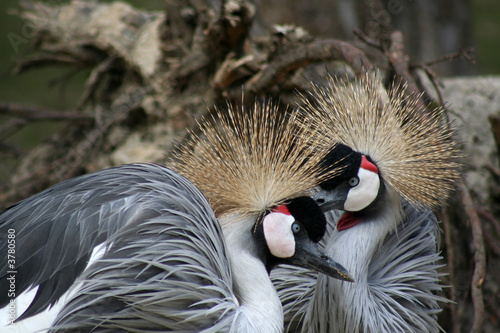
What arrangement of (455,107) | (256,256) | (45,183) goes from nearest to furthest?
(256,256), (455,107), (45,183)

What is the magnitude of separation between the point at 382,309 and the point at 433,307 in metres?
0.16

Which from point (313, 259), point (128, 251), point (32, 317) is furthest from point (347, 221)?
point (32, 317)

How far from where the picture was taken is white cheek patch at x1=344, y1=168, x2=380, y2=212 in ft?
4.56

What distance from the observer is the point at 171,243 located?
125 cm

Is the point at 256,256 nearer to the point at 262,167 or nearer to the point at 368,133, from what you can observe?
the point at 262,167

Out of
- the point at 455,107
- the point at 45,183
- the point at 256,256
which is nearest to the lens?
the point at 256,256

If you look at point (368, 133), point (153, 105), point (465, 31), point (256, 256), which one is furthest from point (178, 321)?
point (465, 31)

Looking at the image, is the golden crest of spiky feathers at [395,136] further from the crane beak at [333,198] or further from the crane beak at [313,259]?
the crane beak at [313,259]

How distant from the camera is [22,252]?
3.98 feet

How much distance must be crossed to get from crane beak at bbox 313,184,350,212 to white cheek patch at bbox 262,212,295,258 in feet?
0.49

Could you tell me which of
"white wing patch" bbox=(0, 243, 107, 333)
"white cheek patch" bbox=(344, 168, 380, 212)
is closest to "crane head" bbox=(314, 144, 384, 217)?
"white cheek patch" bbox=(344, 168, 380, 212)

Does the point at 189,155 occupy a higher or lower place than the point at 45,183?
higher

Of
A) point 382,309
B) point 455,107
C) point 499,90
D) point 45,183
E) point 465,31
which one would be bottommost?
point 45,183

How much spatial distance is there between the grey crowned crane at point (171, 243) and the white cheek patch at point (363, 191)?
11 centimetres
